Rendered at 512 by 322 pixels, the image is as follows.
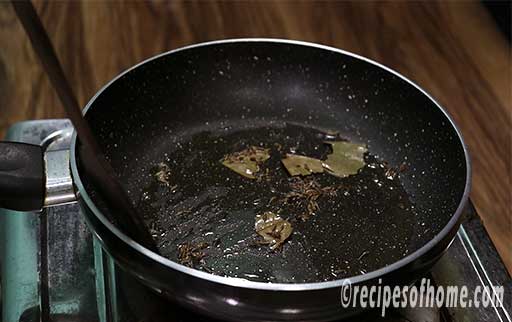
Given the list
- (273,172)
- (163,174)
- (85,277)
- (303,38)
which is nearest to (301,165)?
(273,172)

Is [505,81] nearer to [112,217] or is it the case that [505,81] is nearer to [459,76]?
[459,76]

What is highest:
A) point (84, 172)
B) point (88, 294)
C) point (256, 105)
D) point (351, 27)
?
point (351, 27)

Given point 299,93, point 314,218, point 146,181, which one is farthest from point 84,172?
point 299,93

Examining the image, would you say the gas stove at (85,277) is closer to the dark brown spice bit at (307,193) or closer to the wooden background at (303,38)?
the dark brown spice bit at (307,193)

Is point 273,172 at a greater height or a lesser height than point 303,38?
lesser

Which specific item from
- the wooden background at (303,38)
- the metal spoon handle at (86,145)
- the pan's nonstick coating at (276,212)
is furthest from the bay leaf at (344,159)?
the wooden background at (303,38)

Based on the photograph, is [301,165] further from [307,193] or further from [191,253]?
[191,253]
